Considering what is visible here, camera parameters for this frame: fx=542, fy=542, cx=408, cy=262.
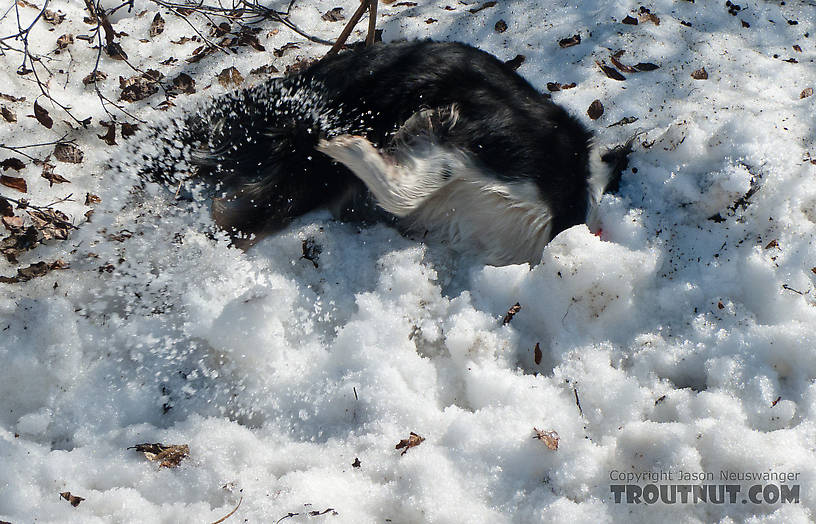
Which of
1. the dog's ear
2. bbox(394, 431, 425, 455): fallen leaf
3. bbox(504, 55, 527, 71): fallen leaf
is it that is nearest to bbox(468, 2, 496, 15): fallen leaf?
bbox(504, 55, 527, 71): fallen leaf

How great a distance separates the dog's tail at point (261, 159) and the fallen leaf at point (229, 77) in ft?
2.82

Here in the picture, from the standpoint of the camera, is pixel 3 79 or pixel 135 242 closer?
pixel 135 242

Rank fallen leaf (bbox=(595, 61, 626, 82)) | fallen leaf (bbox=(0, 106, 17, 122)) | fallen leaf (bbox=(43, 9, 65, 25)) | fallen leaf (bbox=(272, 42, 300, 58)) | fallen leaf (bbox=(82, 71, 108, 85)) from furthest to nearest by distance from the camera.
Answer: fallen leaf (bbox=(272, 42, 300, 58)) < fallen leaf (bbox=(43, 9, 65, 25)) < fallen leaf (bbox=(595, 61, 626, 82)) < fallen leaf (bbox=(82, 71, 108, 85)) < fallen leaf (bbox=(0, 106, 17, 122))

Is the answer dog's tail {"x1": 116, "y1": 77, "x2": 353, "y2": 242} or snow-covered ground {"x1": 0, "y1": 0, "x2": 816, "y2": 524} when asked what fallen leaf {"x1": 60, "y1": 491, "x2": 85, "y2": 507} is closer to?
snow-covered ground {"x1": 0, "y1": 0, "x2": 816, "y2": 524}

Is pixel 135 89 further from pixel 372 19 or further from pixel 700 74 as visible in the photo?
pixel 700 74

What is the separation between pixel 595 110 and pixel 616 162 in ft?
2.04

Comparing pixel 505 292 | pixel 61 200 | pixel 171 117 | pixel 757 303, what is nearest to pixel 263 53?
pixel 171 117

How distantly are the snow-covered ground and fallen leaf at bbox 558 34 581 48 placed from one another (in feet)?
3.07

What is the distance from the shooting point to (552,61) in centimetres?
358

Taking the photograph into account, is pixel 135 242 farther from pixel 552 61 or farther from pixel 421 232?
pixel 552 61

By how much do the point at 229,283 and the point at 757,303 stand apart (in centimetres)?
215

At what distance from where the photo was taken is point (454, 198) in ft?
8.56

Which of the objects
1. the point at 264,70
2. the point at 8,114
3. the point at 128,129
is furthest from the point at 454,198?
the point at 8,114

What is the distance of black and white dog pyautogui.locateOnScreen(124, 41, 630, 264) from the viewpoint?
97.8 inches
